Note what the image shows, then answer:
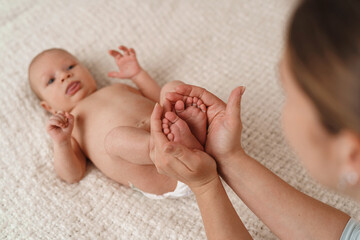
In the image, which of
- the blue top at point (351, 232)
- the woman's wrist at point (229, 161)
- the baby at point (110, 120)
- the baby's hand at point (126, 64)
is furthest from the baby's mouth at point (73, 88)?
the blue top at point (351, 232)

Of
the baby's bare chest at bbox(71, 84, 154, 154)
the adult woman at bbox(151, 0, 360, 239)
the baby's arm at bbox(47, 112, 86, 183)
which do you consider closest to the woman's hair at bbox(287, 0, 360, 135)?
the adult woman at bbox(151, 0, 360, 239)

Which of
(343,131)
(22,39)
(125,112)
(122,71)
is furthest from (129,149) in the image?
(22,39)

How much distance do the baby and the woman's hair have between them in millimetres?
457

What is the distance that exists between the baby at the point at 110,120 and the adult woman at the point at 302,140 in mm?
55

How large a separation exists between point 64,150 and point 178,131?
0.47 meters

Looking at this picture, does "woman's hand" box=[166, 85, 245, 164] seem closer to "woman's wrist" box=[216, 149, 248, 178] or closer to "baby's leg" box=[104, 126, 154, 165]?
"woman's wrist" box=[216, 149, 248, 178]

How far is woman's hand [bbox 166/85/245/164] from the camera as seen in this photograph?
0.92 metres

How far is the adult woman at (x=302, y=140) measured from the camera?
47 centimetres

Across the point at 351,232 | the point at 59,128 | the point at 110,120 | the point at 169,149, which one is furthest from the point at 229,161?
the point at 59,128

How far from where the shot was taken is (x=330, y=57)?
48cm

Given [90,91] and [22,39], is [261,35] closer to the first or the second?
[90,91]

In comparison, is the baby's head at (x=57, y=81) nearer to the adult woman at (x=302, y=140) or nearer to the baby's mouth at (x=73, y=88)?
the baby's mouth at (x=73, y=88)

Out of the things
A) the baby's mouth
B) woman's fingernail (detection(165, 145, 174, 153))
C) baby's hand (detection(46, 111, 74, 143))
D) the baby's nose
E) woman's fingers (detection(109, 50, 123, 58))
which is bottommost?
baby's hand (detection(46, 111, 74, 143))

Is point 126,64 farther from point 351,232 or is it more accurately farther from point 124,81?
point 351,232
